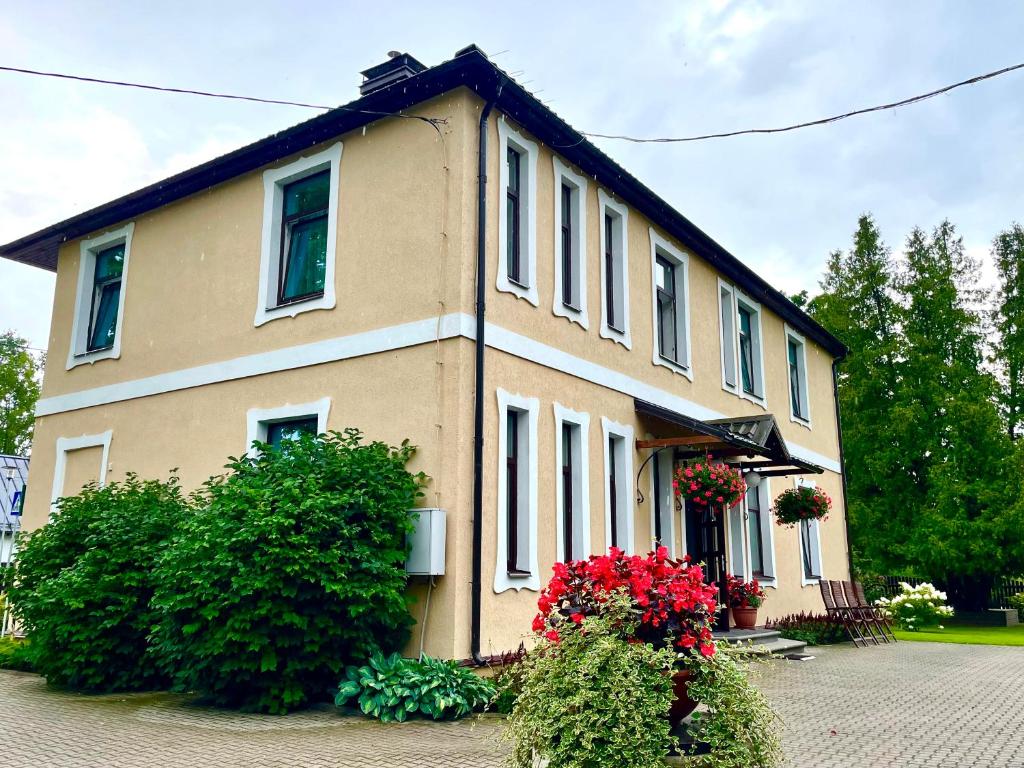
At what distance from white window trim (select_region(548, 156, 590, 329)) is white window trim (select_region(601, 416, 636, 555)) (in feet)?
4.37

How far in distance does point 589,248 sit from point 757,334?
21.0 ft

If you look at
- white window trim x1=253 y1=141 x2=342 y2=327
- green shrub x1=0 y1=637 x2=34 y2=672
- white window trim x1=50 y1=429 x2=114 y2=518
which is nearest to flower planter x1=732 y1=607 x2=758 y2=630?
white window trim x1=253 y1=141 x2=342 y2=327

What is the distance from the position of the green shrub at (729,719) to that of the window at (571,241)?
6.19 metres

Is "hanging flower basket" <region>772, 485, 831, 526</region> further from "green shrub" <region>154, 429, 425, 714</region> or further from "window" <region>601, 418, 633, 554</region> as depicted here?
"green shrub" <region>154, 429, 425, 714</region>

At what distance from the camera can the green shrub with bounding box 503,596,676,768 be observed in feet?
14.9

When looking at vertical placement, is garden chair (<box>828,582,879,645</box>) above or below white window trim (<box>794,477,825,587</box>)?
below

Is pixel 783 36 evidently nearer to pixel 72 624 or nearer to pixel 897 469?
pixel 72 624

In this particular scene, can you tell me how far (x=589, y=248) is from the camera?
11375 millimetres

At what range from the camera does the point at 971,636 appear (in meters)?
19.8

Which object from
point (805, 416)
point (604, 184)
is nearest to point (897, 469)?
point (805, 416)

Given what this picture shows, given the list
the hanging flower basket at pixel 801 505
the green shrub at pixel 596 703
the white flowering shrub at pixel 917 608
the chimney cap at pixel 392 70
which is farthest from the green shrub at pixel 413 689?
the white flowering shrub at pixel 917 608

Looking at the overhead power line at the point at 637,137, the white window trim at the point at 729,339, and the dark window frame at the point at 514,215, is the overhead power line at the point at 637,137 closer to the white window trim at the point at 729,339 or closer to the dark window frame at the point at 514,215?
the dark window frame at the point at 514,215

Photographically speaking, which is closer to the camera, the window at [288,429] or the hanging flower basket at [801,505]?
the window at [288,429]

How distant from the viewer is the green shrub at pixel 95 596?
28.9ft
